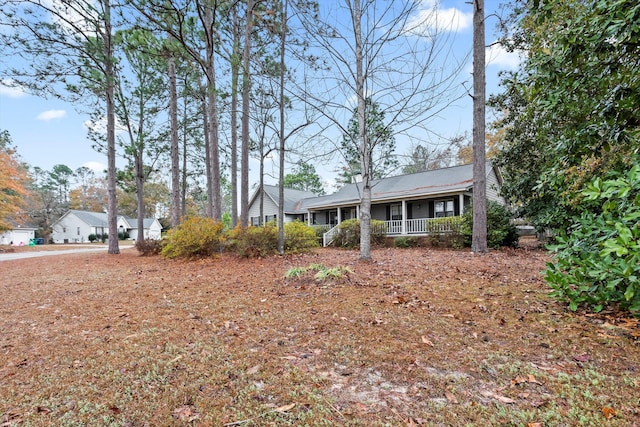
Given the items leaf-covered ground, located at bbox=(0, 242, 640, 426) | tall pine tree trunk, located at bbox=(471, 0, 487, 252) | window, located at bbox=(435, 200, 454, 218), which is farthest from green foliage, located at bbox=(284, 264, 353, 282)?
window, located at bbox=(435, 200, 454, 218)

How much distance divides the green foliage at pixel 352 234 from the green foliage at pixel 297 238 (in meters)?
3.85

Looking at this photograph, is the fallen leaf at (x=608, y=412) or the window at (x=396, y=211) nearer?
the fallen leaf at (x=608, y=412)

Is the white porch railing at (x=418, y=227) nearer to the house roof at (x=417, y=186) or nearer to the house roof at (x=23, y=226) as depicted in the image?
the house roof at (x=417, y=186)

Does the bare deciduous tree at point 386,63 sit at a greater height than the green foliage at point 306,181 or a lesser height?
lesser

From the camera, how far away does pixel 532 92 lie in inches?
159

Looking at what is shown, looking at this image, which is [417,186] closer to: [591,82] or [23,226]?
[591,82]

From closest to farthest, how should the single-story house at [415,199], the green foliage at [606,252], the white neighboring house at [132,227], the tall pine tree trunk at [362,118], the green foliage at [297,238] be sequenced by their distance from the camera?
the green foliage at [606,252], the tall pine tree trunk at [362,118], the green foliage at [297,238], the single-story house at [415,199], the white neighboring house at [132,227]

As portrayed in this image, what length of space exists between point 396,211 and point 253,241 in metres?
11.2

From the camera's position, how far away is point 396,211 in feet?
59.6

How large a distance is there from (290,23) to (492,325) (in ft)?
28.3

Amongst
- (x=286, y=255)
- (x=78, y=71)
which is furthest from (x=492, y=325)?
(x=78, y=71)

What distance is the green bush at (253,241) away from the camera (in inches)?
360

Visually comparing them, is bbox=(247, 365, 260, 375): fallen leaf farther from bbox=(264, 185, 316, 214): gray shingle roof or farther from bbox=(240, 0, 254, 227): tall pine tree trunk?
bbox=(264, 185, 316, 214): gray shingle roof

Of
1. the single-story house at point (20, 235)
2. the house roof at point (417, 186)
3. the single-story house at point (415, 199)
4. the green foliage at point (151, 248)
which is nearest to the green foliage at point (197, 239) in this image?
the green foliage at point (151, 248)
